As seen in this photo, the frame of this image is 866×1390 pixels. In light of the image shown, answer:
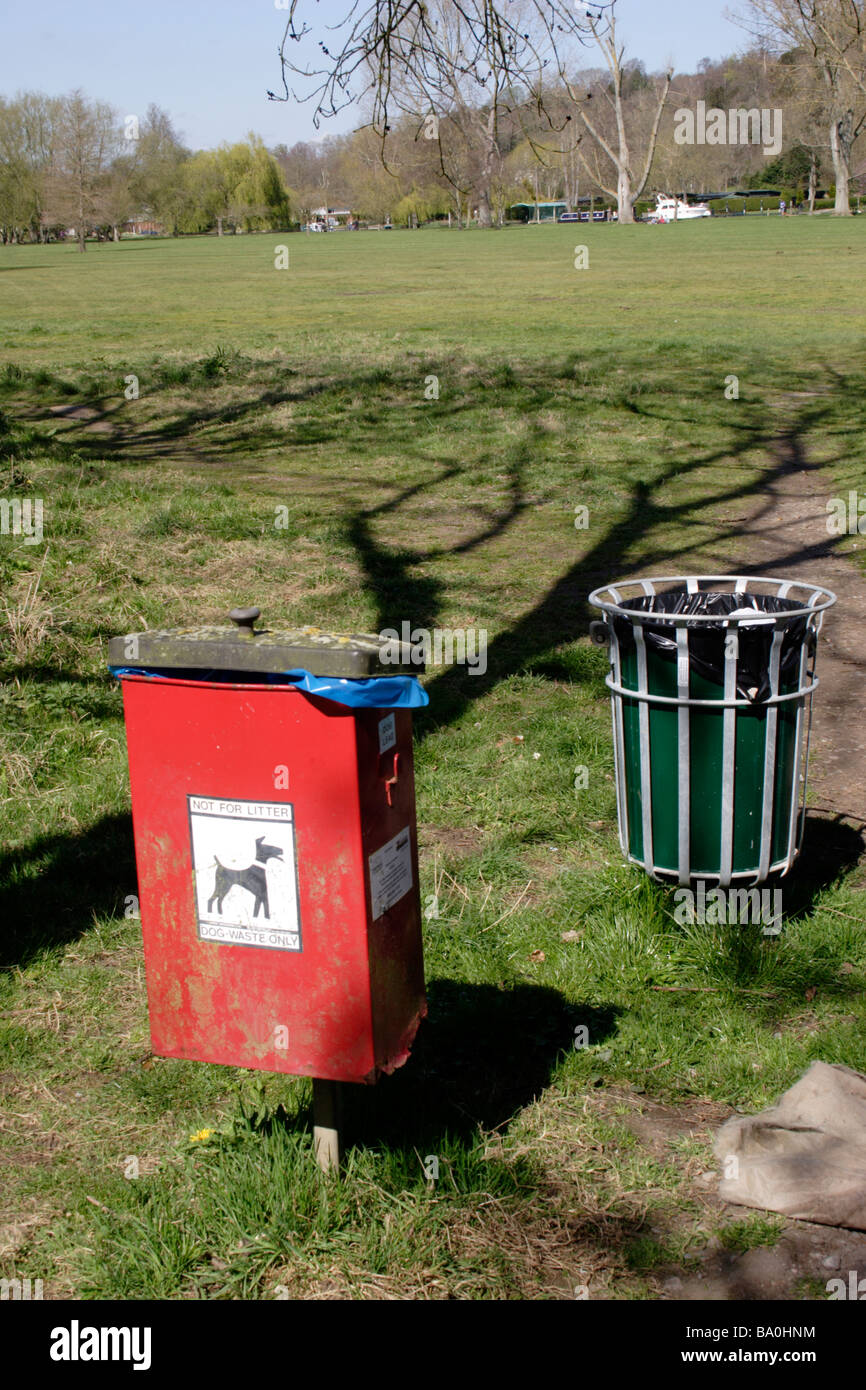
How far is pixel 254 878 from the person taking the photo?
255cm

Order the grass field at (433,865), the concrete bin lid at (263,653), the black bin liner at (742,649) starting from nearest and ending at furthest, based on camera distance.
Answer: the concrete bin lid at (263,653) → the grass field at (433,865) → the black bin liner at (742,649)

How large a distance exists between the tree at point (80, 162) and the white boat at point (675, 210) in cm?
4139

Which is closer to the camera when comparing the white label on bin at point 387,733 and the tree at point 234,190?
the white label on bin at point 387,733

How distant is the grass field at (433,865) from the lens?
8.83 ft

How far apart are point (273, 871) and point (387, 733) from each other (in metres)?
0.38

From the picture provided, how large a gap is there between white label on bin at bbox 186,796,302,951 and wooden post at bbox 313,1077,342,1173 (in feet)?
→ 1.34

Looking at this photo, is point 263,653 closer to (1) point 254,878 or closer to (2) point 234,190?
(1) point 254,878

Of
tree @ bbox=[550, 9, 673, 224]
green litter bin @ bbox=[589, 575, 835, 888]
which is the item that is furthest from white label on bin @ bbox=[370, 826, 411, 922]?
tree @ bbox=[550, 9, 673, 224]

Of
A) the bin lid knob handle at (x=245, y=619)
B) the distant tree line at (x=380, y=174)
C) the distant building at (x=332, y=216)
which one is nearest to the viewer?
the bin lid knob handle at (x=245, y=619)

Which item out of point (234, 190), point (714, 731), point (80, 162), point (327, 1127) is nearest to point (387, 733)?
point (327, 1127)

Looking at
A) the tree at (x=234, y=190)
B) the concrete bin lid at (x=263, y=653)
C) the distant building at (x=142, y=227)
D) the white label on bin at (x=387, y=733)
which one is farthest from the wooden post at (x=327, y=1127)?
the tree at (x=234, y=190)

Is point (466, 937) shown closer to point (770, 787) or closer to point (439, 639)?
point (770, 787)

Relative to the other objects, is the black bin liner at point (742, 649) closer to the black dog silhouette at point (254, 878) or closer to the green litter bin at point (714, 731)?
the green litter bin at point (714, 731)
